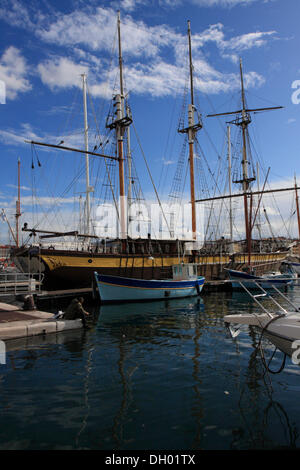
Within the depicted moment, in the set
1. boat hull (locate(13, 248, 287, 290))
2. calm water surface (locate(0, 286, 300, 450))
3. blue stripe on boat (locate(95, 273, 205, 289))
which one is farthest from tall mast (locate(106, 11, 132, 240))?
calm water surface (locate(0, 286, 300, 450))

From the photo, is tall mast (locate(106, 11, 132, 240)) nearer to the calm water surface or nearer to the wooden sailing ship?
the wooden sailing ship

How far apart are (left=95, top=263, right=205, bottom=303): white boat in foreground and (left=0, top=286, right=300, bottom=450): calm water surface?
33.4 ft

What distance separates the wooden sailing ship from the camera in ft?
81.5

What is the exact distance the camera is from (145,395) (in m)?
7.23

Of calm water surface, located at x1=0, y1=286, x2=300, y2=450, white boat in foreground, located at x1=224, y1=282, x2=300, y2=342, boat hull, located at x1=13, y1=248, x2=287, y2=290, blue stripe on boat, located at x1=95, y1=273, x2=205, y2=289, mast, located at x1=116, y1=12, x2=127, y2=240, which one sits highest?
mast, located at x1=116, y1=12, x2=127, y2=240

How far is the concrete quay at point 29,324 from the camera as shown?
1234cm

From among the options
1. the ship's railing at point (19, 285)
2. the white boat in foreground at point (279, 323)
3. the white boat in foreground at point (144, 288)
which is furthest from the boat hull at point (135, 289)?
the white boat in foreground at point (279, 323)
